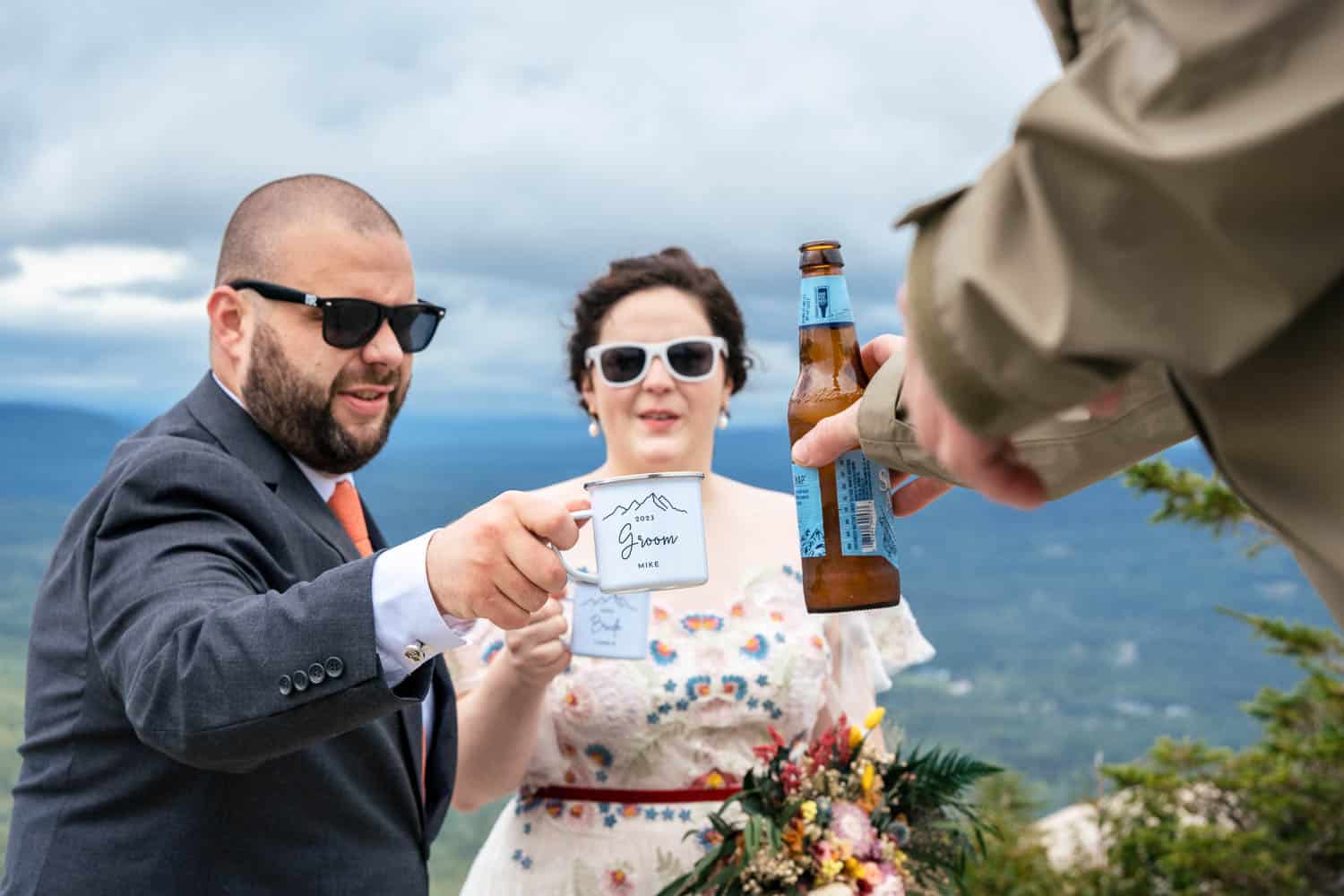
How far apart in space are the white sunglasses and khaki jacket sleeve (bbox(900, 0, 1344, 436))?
3094mm

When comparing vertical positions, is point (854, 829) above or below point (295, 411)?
below

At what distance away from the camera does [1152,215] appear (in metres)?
1.06

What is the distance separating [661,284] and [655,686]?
55.0 inches

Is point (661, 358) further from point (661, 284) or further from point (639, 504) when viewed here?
point (639, 504)

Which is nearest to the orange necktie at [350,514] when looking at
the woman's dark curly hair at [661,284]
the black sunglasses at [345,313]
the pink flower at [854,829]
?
the black sunglasses at [345,313]

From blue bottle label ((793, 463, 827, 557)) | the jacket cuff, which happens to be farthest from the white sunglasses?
the jacket cuff

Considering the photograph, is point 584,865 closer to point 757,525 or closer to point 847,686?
point 847,686

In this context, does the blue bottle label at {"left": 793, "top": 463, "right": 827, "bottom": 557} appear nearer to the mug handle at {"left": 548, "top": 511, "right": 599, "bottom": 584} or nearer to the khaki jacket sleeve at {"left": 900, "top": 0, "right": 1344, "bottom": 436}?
the mug handle at {"left": 548, "top": 511, "right": 599, "bottom": 584}

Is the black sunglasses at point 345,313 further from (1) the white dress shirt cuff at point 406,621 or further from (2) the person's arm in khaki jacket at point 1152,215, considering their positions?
(2) the person's arm in khaki jacket at point 1152,215

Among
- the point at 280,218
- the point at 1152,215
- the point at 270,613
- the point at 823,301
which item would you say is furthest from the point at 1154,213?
the point at 280,218

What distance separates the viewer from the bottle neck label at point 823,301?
2164 mm

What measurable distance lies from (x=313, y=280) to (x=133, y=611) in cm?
105

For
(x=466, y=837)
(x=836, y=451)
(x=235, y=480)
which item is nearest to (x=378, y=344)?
(x=235, y=480)

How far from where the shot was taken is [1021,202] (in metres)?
1.11
